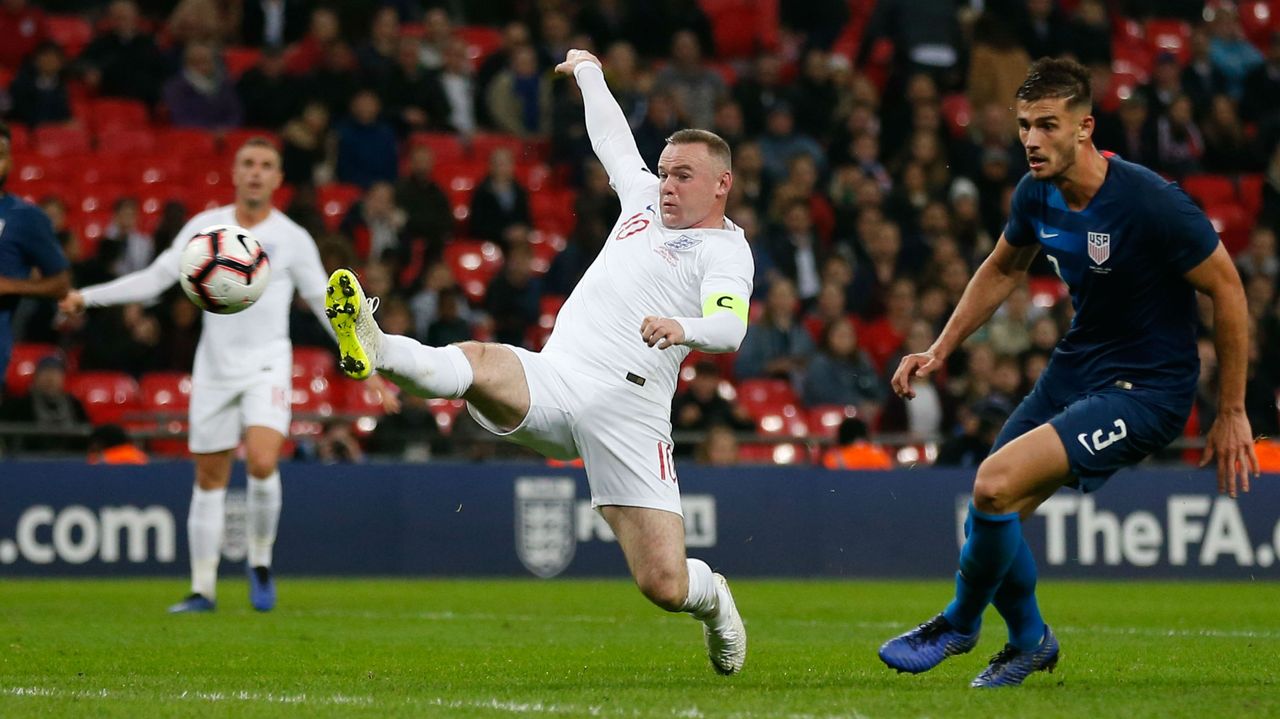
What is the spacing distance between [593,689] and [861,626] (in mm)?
4078

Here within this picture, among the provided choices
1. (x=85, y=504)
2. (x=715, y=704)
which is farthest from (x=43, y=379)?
(x=715, y=704)

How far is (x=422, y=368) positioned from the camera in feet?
21.5

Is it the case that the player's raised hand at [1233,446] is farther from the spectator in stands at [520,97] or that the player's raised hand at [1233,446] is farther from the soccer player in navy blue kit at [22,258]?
the spectator in stands at [520,97]

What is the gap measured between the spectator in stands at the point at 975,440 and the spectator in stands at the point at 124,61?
9.44 m

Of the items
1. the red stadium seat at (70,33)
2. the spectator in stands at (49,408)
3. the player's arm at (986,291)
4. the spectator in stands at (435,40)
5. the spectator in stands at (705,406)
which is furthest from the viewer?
the spectator in stands at (435,40)

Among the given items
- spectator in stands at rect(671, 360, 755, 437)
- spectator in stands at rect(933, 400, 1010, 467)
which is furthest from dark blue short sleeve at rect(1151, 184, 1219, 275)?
spectator in stands at rect(671, 360, 755, 437)

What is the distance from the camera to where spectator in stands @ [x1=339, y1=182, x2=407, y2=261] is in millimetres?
17953

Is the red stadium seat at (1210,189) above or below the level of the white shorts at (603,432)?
above

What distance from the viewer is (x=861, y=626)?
10.6m

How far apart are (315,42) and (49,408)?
251 inches

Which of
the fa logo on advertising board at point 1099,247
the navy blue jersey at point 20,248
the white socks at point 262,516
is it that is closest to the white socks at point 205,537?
the white socks at point 262,516

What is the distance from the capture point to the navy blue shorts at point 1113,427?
6633 mm

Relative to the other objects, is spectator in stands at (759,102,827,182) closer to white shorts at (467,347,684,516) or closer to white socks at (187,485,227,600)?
white socks at (187,485,227,600)

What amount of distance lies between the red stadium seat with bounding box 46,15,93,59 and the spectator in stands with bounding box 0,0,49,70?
16.0 inches
